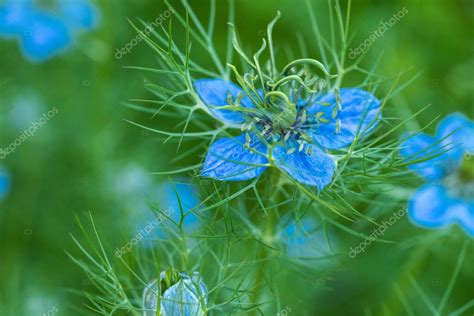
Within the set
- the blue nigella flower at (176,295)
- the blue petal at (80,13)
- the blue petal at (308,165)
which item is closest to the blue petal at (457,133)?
the blue petal at (308,165)

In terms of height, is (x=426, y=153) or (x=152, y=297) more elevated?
(x=426, y=153)

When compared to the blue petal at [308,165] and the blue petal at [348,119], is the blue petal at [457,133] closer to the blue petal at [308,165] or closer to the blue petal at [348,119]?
the blue petal at [348,119]

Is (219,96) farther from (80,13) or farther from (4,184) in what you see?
(80,13)

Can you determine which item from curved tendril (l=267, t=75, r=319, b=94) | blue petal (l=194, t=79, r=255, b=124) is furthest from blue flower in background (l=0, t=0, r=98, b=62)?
curved tendril (l=267, t=75, r=319, b=94)

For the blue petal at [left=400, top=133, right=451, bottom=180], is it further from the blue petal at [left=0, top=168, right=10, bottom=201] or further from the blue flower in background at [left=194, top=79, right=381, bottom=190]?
the blue petal at [left=0, top=168, right=10, bottom=201]

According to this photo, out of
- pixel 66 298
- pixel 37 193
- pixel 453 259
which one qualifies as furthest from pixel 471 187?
pixel 37 193

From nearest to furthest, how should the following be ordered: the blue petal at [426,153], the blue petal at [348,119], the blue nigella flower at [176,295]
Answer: the blue nigella flower at [176,295] → the blue petal at [348,119] → the blue petal at [426,153]

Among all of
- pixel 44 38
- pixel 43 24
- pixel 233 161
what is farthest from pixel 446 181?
pixel 43 24
